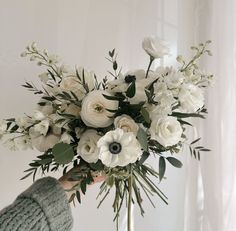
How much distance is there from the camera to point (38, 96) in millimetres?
1262

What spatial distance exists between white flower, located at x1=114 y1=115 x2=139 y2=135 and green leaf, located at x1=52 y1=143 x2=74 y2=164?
12cm

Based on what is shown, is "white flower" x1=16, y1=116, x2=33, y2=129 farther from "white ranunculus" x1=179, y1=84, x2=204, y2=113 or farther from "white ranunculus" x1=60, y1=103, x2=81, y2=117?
"white ranunculus" x1=179, y1=84, x2=204, y2=113

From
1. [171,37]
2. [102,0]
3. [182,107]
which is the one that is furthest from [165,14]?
[182,107]

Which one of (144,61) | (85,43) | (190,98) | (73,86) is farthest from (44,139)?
(144,61)

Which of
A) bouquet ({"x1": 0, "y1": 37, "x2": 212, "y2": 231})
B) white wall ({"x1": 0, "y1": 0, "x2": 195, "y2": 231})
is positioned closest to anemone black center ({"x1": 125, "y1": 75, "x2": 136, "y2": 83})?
bouquet ({"x1": 0, "y1": 37, "x2": 212, "y2": 231})

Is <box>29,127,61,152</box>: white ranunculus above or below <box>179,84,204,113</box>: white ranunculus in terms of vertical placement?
below


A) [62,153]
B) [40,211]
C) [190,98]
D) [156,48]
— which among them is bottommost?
[40,211]

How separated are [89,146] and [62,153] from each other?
63 millimetres

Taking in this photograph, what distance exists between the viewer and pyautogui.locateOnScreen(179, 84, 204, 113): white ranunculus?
0.85 m

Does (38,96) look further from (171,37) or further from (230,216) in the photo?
(230,216)

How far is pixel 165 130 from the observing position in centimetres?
84

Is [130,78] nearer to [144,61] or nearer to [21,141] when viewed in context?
[21,141]

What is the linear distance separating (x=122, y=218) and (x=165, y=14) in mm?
782

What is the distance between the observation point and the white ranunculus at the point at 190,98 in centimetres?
85
